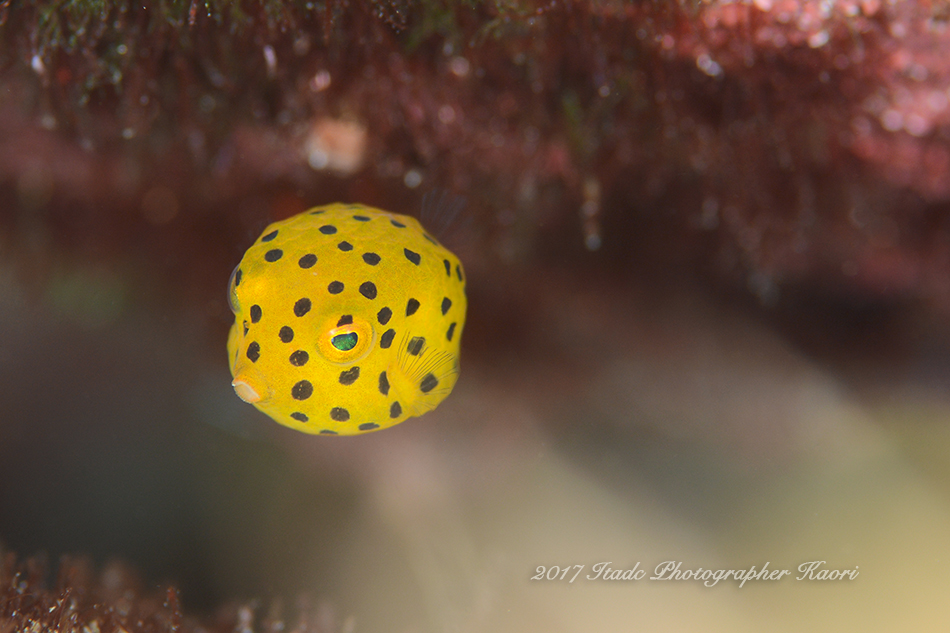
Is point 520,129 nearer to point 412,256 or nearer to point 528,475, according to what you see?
point 412,256

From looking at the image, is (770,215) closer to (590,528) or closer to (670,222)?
(670,222)

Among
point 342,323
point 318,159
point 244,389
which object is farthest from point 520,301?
point 244,389

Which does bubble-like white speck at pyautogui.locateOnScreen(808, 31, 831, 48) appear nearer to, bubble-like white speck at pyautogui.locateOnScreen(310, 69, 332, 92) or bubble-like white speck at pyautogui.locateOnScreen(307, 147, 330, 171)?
bubble-like white speck at pyautogui.locateOnScreen(310, 69, 332, 92)

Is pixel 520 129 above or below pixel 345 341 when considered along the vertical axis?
above

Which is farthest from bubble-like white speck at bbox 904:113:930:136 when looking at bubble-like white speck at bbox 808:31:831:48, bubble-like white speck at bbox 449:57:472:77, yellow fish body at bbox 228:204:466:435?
yellow fish body at bbox 228:204:466:435

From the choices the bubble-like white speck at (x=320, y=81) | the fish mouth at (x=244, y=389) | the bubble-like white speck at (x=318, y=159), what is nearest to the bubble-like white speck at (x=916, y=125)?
the bubble-like white speck at (x=320, y=81)

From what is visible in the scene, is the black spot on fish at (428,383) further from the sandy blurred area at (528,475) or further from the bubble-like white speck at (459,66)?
the bubble-like white speck at (459,66)

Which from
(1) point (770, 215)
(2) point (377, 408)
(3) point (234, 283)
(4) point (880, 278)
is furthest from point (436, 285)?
(4) point (880, 278)
